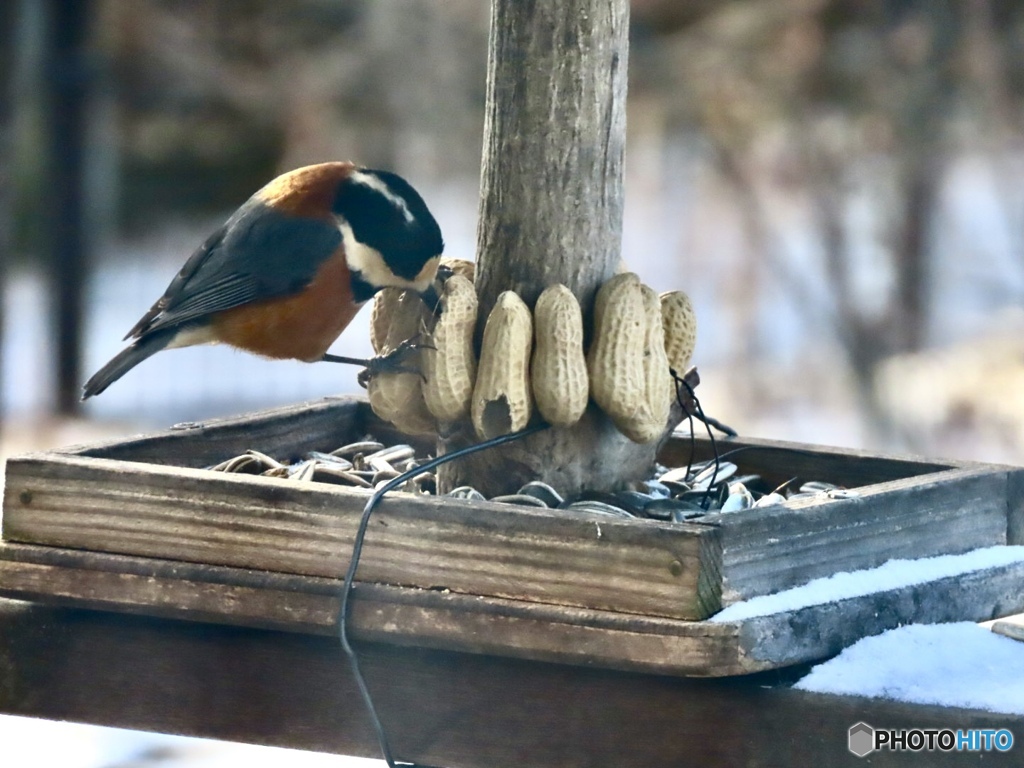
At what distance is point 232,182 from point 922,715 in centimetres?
643

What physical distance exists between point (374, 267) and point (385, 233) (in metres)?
0.05

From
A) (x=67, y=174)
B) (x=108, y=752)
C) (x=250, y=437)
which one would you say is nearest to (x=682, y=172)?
(x=67, y=174)

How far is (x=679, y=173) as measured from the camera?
256 inches

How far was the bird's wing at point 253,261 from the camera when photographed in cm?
233

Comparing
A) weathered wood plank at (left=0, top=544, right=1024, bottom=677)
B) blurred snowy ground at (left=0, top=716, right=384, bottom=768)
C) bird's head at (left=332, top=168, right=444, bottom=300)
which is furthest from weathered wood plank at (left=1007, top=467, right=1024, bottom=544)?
blurred snowy ground at (left=0, top=716, right=384, bottom=768)

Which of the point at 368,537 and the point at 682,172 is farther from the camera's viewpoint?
the point at 682,172

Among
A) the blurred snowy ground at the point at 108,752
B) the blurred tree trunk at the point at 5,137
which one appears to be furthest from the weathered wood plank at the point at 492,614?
the blurred tree trunk at the point at 5,137

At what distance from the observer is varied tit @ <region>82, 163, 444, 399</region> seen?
2266mm

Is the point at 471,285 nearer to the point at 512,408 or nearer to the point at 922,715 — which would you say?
the point at 512,408

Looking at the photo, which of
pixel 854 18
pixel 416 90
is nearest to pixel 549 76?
pixel 854 18

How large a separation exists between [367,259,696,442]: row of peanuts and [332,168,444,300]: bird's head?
0.07m

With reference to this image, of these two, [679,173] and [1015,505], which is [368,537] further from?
[679,173]

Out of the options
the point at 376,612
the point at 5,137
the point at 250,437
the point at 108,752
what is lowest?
the point at 108,752

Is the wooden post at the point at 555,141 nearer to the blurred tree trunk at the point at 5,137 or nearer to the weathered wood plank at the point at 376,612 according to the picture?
the weathered wood plank at the point at 376,612
